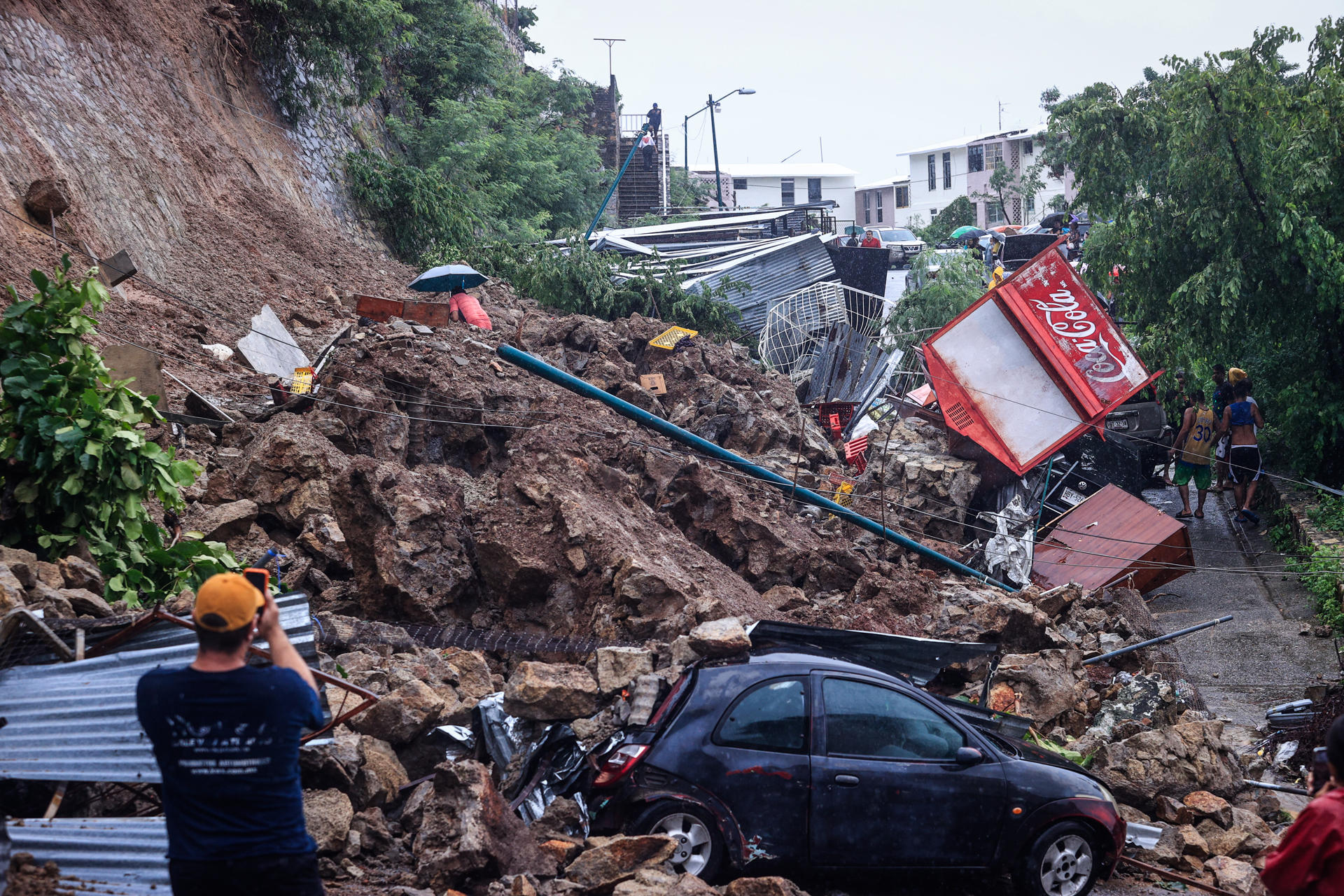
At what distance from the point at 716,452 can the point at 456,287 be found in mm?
6223

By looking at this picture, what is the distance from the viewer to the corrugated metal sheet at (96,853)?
3373mm

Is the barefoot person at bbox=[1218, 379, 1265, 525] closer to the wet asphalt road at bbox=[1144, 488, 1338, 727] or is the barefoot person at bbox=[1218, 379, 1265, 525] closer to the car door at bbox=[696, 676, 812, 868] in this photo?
the wet asphalt road at bbox=[1144, 488, 1338, 727]

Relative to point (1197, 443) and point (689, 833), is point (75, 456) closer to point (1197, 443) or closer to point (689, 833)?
point (689, 833)

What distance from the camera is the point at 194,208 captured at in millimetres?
14250

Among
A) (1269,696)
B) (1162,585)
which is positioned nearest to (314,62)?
(1162,585)

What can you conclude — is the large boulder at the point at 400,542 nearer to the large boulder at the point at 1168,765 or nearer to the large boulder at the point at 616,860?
the large boulder at the point at 616,860

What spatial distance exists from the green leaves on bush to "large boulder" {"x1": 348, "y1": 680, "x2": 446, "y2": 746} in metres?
1.33

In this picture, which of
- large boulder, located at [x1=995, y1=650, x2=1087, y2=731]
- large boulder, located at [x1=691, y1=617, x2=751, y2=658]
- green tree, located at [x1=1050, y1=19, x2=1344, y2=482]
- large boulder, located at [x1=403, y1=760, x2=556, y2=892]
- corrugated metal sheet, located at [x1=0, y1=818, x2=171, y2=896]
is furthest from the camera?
green tree, located at [x1=1050, y1=19, x2=1344, y2=482]

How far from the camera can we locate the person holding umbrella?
47.0 ft

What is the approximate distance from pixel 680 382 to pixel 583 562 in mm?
7965

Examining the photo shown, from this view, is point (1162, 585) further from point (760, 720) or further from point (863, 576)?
point (760, 720)

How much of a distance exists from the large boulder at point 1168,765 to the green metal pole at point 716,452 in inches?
158

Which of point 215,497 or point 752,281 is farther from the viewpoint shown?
point 752,281

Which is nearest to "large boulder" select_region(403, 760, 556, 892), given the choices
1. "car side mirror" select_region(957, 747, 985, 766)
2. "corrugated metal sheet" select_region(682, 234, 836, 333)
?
"car side mirror" select_region(957, 747, 985, 766)
